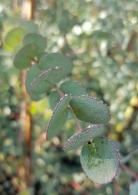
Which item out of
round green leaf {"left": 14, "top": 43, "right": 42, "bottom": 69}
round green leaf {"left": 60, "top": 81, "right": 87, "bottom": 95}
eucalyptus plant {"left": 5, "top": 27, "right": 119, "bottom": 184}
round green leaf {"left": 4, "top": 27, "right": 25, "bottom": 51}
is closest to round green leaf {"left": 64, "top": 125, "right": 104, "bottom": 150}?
eucalyptus plant {"left": 5, "top": 27, "right": 119, "bottom": 184}

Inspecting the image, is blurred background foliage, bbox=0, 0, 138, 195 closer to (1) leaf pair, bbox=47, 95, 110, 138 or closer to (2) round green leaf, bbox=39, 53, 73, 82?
(2) round green leaf, bbox=39, 53, 73, 82

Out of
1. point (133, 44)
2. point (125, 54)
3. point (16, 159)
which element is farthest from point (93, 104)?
point (16, 159)

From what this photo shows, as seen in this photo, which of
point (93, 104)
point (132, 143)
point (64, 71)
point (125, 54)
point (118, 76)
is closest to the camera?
point (93, 104)

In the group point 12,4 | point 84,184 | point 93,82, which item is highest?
point 12,4

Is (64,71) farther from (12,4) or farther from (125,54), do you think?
(12,4)

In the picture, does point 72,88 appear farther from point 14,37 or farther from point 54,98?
point 14,37
